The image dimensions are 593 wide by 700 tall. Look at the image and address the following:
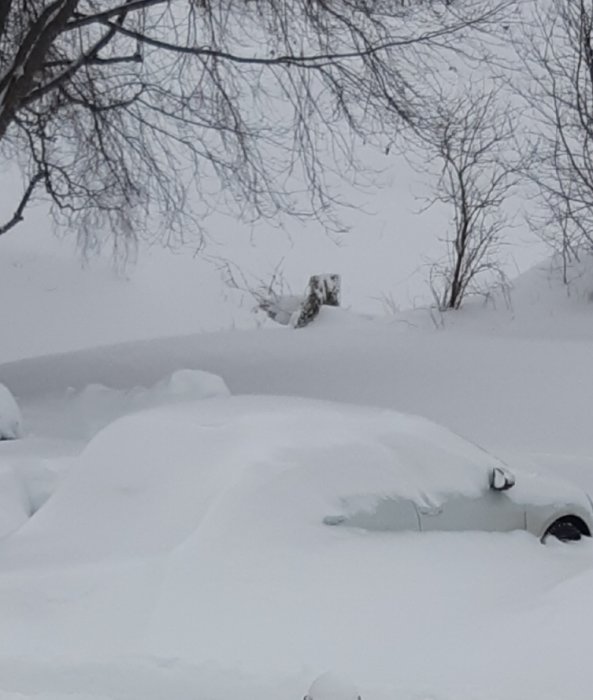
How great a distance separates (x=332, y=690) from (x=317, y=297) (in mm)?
15887

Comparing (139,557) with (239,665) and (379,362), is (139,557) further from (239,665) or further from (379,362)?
A: (379,362)

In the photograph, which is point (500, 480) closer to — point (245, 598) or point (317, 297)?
point (245, 598)

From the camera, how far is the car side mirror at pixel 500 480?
5906 millimetres

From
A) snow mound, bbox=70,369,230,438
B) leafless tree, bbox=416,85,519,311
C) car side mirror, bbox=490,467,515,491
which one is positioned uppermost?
leafless tree, bbox=416,85,519,311

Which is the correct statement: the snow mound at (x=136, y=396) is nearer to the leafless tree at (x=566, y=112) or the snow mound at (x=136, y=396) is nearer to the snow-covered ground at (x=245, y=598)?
the snow-covered ground at (x=245, y=598)

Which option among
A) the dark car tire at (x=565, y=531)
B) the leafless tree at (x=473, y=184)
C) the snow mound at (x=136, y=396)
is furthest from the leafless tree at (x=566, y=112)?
the dark car tire at (x=565, y=531)

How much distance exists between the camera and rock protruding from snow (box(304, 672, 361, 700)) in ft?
11.0

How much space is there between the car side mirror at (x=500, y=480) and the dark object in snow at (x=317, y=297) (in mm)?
12533

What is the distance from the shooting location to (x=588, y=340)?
14727mm

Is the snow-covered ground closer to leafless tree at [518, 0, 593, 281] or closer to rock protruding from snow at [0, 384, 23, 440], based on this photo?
rock protruding from snow at [0, 384, 23, 440]

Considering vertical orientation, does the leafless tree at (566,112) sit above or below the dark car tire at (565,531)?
above

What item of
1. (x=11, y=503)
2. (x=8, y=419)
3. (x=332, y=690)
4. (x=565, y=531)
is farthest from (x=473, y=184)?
(x=332, y=690)

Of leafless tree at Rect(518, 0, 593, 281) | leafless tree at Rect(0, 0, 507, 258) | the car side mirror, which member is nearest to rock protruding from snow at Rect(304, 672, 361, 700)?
the car side mirror

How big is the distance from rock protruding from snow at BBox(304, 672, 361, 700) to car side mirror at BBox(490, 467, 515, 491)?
266cm
